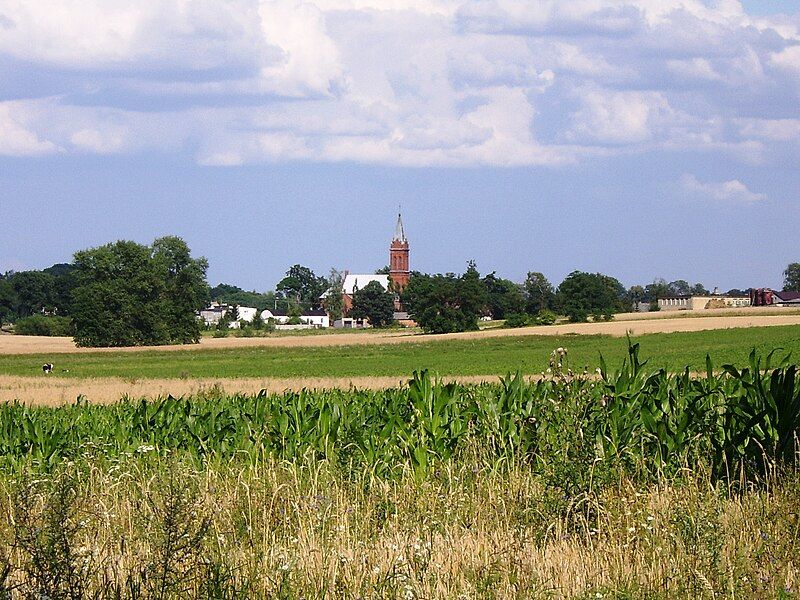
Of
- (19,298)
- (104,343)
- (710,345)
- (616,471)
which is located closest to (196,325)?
(104,343)

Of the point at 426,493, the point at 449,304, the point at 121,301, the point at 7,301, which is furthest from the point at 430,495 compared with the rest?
the point at 7,301

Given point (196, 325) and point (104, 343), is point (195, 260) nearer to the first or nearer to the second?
point (196, 325)

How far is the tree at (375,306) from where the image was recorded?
7731 inches

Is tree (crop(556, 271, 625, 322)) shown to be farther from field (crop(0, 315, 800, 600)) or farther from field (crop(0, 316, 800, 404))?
field (crop(0, 315, 800, 600))

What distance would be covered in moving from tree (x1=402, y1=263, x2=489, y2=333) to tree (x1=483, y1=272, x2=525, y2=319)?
33786 millimetres

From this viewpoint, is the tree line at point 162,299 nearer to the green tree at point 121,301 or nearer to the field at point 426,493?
the green tree at point 121,301

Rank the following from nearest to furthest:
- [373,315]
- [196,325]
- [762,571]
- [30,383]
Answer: [762,571], [30,383], [196,325], [373,315]

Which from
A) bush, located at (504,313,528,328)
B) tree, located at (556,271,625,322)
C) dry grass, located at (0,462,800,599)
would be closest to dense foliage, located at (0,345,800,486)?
dry grass, located at (0,462,800,599)

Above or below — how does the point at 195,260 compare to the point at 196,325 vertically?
above

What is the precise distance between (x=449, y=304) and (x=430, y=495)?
110m

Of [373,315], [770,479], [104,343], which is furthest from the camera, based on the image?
[373,315]

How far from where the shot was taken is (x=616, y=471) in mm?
10156

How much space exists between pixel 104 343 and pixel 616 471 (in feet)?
316

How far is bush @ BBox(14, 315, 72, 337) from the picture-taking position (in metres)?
140
